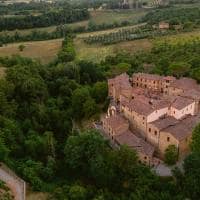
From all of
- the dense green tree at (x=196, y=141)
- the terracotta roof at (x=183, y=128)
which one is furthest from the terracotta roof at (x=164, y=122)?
the dense green tree at (x=196, y=141)

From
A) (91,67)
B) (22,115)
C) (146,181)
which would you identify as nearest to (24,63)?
(91,67)

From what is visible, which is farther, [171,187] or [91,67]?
[91,67]

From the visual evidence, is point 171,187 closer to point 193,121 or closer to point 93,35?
point 193,121

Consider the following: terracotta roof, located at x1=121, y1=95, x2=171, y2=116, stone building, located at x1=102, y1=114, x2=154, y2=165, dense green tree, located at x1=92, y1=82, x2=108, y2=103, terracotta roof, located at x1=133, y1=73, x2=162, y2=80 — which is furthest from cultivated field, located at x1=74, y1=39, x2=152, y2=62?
stone building, located at x1=102, y1=114, x2=154, y2=165

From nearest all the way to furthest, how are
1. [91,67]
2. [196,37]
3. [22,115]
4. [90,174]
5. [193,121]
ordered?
[90,174] < [193,121] < [22,115] < [91,67] < [196,37]

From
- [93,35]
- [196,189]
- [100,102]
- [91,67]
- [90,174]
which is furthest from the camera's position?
[93,35]

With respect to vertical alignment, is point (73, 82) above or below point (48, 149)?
above

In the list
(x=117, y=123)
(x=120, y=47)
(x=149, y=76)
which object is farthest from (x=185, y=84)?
(x=120, y=47)

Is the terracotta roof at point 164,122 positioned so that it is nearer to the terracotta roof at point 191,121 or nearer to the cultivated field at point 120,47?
the terracotta roof at point 191,121
